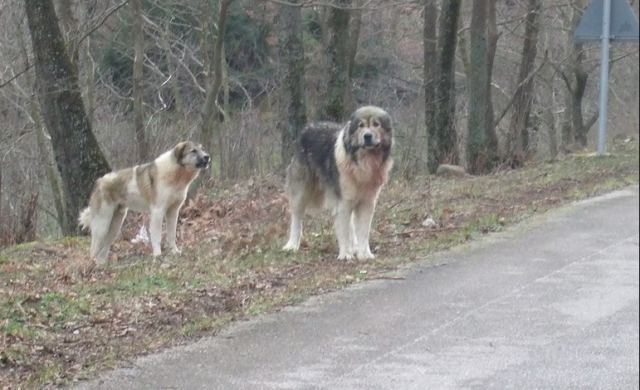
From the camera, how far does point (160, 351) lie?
7.48m

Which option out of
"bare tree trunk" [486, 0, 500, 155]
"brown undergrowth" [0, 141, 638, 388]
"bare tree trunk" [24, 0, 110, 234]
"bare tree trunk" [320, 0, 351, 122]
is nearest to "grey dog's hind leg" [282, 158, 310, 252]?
"brown undergrowth" [0, 141, 638, 388]

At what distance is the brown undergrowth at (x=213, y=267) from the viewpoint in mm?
7531

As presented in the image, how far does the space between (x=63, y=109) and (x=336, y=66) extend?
20.2 feet

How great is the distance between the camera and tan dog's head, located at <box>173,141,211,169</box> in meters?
13.4

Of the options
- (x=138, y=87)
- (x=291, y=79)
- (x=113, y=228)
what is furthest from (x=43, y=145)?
(x=113, y=228)

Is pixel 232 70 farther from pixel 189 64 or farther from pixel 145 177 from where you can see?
pixel 145 177

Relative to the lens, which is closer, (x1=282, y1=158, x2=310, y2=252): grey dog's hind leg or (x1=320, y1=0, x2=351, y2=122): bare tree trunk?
(x1=282, y1=158, x2=310, y2=252): grey dog's hind leg

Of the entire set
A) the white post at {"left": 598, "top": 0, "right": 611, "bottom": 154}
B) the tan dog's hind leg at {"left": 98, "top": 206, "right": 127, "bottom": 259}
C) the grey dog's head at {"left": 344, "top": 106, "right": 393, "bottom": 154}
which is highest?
the white post at {"left": 598, "top": 0, "right": 611, "bottom": 154}

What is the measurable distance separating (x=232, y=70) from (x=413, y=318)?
89.1ft

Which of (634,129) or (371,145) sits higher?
(634,129)

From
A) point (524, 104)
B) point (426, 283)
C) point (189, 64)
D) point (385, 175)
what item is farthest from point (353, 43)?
point (426, 283)

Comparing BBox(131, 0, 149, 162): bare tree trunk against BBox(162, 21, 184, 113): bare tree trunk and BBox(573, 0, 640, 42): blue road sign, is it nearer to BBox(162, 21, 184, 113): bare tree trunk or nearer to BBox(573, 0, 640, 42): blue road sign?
BBox(162, 21, 184, 113): bare tree trunk

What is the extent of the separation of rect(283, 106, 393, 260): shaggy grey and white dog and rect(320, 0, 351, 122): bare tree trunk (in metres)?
9.01

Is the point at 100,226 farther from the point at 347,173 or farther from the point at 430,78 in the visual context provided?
the point at 430,78
